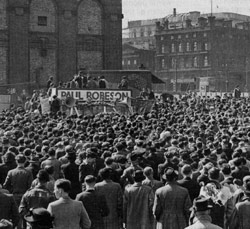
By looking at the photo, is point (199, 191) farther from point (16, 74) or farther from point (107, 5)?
point (107, 5)

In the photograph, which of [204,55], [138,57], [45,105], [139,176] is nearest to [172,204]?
[139,176]

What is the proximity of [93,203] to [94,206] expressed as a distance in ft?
0.26

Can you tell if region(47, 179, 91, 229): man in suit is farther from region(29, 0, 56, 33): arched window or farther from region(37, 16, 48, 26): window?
region(37, 16, 48, 26): window

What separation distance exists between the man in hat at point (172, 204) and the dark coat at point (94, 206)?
2.85 ft

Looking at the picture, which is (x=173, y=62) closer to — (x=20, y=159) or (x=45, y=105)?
(x=45, y=105)

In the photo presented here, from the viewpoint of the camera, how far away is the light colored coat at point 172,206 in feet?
32.3

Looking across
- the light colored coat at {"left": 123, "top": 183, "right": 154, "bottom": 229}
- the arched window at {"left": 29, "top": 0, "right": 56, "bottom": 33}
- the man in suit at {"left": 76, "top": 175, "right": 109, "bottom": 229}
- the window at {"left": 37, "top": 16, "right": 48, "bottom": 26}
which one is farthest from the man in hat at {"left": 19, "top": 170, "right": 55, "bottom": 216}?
the window at {"left": 37, "top": 16, "right": 48, "bottom": 26}

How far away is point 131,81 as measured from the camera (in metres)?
44.4

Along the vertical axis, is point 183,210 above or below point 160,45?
below

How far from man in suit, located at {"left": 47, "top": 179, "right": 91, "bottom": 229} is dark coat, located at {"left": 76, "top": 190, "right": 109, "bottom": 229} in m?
1.04

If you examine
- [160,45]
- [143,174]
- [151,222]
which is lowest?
[151,222]

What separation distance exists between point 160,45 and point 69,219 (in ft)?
315

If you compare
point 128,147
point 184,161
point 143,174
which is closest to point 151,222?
point 143,174

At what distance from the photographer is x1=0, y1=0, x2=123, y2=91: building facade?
47562 millimetres
